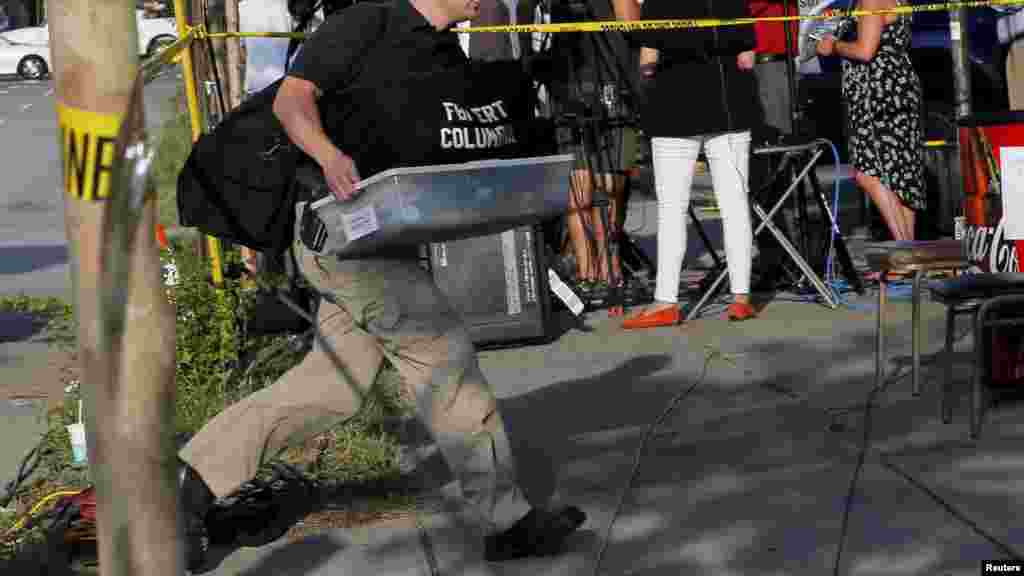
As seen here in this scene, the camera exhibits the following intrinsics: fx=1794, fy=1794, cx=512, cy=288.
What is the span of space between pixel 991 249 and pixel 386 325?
3.58 meters

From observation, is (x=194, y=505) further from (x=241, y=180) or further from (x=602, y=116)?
(x=602, y=116)

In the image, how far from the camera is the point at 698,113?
8.55 metres

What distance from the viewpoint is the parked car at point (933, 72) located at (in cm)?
1316

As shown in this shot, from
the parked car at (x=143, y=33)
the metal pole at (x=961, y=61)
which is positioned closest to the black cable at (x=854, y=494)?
the metal pole at (x=961, y=61)

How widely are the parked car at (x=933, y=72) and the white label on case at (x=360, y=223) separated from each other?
781 cm

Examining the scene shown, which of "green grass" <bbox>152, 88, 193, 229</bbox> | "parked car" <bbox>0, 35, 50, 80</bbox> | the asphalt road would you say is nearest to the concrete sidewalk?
the asphalt road

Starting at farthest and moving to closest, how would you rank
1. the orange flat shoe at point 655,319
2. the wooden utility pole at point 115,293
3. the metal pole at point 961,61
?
the metal pole at point 961,61 → the orange flat shoe at point 655,319 → the wooden utility pole at point 115,293

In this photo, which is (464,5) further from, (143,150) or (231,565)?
(143,150)

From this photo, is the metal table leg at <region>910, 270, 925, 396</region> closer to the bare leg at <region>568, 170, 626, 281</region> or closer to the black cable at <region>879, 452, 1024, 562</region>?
the black cable at <region>879, 452, 1024, 562</region>

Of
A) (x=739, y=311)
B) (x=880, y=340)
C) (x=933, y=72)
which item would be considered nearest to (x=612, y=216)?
(x=739, y=311)

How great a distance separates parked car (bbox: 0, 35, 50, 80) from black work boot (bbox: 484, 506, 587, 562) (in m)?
36.9

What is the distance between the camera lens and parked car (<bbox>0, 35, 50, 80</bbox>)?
4053 cm

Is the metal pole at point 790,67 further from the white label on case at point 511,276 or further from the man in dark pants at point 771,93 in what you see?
the white label on case at point 511,276

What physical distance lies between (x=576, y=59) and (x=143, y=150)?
6833mm
